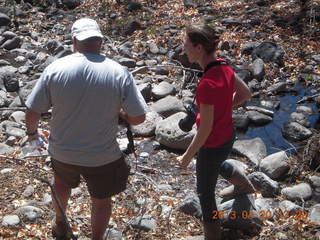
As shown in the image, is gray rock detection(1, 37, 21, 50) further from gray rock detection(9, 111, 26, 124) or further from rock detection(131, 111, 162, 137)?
rock detection(131, 111, 162, 137)

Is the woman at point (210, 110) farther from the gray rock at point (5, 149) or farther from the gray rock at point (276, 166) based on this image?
the gray rock at point (5, 149)

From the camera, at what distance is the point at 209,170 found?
3.44m

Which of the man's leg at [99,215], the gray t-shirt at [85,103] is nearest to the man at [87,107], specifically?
the gray t-shirt at [85,103]

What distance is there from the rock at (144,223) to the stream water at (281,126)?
2.79 m

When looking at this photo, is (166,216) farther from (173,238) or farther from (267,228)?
(267,228)

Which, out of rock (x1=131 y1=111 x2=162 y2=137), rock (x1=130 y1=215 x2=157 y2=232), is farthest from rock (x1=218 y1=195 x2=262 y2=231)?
rock (x1=131 y1=111 x2=162 y2=137)

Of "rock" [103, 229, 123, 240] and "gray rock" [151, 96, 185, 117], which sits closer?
"rock" [103, 229, 123, 240]

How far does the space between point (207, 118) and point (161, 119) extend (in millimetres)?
4030

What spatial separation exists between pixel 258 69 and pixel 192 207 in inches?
215

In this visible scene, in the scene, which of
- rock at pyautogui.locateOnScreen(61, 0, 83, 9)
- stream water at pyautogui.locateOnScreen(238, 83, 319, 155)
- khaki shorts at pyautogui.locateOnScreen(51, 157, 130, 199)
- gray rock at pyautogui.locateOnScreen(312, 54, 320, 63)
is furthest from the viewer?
rock at pyautogui.locateOnScreen(61, 0, 83, 9)

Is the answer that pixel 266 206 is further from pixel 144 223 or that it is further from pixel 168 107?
pixel 168 107

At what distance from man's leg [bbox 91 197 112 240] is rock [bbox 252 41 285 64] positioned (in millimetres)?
7168


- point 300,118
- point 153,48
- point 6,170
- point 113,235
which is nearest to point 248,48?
point 153,48

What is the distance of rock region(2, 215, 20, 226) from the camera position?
4047mm
